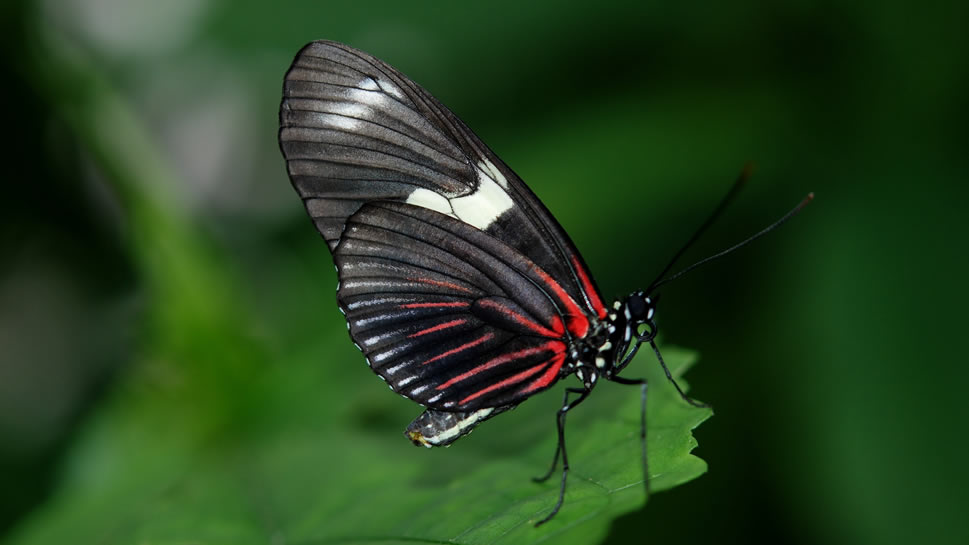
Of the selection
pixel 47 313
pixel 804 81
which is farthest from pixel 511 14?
pixel 47 313

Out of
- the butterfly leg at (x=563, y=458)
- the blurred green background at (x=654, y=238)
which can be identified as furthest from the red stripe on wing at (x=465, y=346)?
the blurred green background at (x=654, y=238)

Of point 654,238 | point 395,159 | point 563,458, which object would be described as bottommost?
point 563,458

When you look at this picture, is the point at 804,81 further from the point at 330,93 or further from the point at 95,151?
the point at 95,151

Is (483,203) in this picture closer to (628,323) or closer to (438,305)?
(438,305)

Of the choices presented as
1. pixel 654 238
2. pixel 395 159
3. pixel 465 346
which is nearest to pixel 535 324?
pixel 465 346

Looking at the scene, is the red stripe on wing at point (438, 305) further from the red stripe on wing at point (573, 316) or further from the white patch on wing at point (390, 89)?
the white patch on wing at point (390, 89)

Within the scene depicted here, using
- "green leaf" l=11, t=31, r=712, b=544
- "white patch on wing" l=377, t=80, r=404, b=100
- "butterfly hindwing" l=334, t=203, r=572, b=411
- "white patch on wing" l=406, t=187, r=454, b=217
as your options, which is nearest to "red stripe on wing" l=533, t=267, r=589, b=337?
"butterfly hindwing" l=334, t=203, r=572, b=411

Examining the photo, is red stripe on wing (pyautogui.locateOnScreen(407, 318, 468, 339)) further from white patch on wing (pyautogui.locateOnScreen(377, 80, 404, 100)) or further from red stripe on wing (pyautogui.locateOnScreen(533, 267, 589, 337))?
white patch on wing (pyautogui.locateOnScreen(377, 80, 404, 100))
